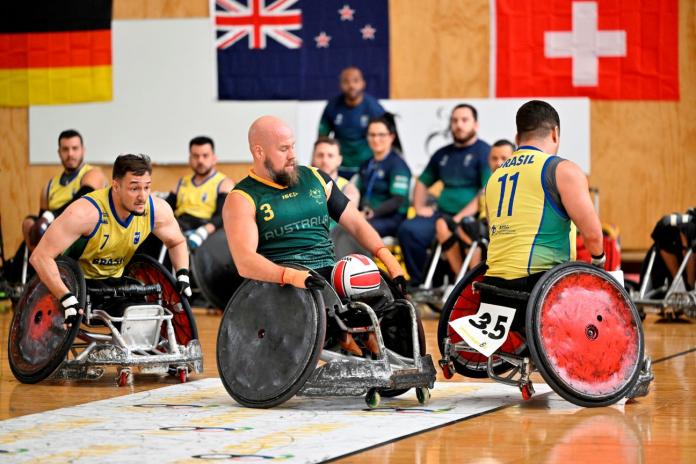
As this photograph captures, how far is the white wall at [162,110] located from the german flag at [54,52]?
120 millimetres

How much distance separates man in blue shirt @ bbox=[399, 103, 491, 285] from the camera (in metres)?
9.55

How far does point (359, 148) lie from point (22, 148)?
143 inches

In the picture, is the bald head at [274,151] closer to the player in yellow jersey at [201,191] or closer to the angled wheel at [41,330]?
the angled wheel at [41,330]

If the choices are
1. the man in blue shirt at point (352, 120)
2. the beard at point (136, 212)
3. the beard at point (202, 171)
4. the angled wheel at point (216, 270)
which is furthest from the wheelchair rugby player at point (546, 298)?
the man in blue shirt at point (352, 120)

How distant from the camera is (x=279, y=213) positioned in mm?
4906

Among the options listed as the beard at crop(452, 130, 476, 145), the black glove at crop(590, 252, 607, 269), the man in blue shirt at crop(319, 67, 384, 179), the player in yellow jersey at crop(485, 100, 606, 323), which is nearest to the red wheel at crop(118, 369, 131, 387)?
the player in yellow jersey at crop(485, 100, 606, 323)

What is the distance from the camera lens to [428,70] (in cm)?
1173

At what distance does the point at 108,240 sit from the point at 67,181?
425 centimetres

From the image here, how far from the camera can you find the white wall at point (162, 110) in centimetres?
1187

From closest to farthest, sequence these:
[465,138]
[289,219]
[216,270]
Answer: [289,219] < [216,270] < [465,138]

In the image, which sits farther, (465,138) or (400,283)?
(465,138)

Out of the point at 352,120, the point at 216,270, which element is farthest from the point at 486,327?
the point at 352,120

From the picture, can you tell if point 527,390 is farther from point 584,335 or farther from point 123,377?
point 123,377

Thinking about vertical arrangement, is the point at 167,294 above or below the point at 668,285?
above
